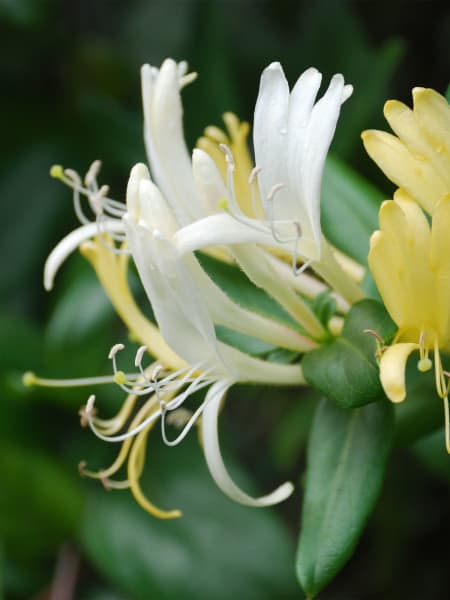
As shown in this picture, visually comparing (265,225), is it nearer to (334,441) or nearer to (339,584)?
(334,441)

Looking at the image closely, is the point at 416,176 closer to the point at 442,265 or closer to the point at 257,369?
the point at 442,265

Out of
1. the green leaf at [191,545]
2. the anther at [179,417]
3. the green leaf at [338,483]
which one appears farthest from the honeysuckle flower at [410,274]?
the green leaf at [191,545]

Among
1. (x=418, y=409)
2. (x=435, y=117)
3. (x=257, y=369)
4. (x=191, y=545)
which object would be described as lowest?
(x=191, y=545)

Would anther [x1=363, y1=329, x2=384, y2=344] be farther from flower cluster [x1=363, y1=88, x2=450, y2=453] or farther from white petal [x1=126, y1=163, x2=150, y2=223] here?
white petal [x1=126, y1=163, x2=150, y2=223]

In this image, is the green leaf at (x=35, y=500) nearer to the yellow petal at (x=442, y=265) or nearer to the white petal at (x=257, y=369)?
the white petal at (x=257, y=369)

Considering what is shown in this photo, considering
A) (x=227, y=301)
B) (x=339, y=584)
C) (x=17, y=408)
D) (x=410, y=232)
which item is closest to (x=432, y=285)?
(x=410, y=232)

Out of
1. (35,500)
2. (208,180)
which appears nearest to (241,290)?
(208,180)
